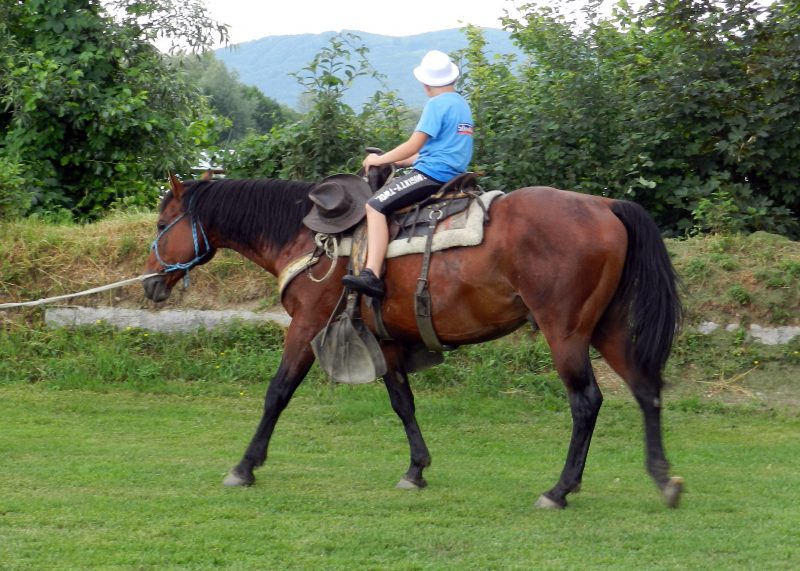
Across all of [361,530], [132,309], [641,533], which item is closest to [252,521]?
[361,530]

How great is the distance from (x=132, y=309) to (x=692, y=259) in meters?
5.81

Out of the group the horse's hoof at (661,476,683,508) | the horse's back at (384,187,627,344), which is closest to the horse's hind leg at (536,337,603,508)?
the horse's back at (384,187,627,344)

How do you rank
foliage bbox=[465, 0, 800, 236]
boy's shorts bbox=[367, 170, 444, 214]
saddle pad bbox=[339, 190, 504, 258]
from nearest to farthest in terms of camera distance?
saddle pad bbox=[339, 190, 504, 258], boy's shorts bbox=[367, 170, 444, 214], foliage bbox=[465, 0, 800, 236]

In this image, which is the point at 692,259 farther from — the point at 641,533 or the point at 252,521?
the point at 252,521

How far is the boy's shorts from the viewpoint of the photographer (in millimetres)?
6848

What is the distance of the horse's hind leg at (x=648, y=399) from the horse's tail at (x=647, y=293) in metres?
0.06

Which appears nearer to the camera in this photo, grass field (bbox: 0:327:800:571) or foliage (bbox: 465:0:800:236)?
grass field (bbox: 0:327:800:571)

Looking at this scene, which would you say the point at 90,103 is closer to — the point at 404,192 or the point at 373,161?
the point at 373,161

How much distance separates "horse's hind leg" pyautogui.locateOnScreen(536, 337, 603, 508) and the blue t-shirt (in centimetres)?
134

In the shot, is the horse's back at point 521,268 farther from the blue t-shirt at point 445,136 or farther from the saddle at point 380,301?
the blue t-shirt at point 445,136

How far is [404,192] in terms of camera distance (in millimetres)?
6855

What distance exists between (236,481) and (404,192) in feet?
7.14

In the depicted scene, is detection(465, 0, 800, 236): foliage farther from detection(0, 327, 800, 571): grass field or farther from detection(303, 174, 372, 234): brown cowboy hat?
detection(303, 174, 372, 234): brown cowboy hat

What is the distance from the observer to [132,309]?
1114 cm
